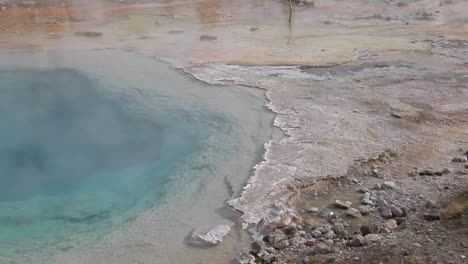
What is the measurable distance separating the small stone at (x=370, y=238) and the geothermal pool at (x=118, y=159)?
1.28m

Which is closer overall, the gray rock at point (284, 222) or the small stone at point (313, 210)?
the gray rock at point (284, 222)

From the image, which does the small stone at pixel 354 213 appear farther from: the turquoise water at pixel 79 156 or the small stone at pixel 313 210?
the turquoise water at pixel 79 156

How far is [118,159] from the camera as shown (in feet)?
23.8

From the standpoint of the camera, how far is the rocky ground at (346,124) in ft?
16.3

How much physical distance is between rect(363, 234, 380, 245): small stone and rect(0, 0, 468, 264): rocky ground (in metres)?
0.02

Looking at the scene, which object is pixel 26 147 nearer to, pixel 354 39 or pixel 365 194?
pixel 365 194

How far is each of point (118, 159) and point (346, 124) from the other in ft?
11.3

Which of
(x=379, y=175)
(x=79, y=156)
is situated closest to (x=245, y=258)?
(x=379, y=175)

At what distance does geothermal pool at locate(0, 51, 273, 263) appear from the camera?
5395 mm

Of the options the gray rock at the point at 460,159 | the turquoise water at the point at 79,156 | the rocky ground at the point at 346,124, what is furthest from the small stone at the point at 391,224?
the turquoise water at the point at 79,156

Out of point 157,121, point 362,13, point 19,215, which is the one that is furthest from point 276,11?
point 19,215

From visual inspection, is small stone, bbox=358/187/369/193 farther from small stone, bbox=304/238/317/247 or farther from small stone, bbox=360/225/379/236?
small stone, bbox=304/238/317/247

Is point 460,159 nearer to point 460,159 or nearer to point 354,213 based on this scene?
point 460,159

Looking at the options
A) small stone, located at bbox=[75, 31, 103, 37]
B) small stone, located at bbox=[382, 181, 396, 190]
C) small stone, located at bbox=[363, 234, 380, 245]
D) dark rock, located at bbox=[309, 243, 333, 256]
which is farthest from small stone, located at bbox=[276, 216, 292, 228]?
small stone, located at bbox=[75, 31, 103, 37]
